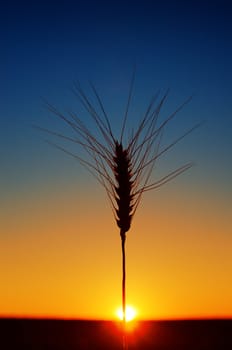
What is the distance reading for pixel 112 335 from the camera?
5.30 m

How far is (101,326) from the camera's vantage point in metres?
5.59

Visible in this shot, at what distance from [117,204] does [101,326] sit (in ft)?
9.28

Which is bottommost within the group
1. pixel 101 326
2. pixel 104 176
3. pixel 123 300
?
pixel 123 300

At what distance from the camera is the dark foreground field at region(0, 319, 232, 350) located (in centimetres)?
505

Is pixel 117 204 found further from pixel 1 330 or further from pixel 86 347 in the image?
pixel 1 330

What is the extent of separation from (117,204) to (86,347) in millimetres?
2502

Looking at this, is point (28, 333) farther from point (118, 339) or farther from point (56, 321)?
point (118, 339)

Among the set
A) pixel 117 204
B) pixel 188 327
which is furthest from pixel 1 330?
pixel 117 204

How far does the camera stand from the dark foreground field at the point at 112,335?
16.6 feet

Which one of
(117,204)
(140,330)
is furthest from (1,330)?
(117,204)

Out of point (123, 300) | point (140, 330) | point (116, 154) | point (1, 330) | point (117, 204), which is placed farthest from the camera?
point (1, 330)

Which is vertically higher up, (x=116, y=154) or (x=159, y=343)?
(x=116, y=154)

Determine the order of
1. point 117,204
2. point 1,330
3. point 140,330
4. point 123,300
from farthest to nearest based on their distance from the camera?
point 1,330 → point 140,330 → point 117,204 → point 123,300

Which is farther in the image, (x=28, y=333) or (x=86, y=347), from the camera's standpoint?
(x=28, y=333)
